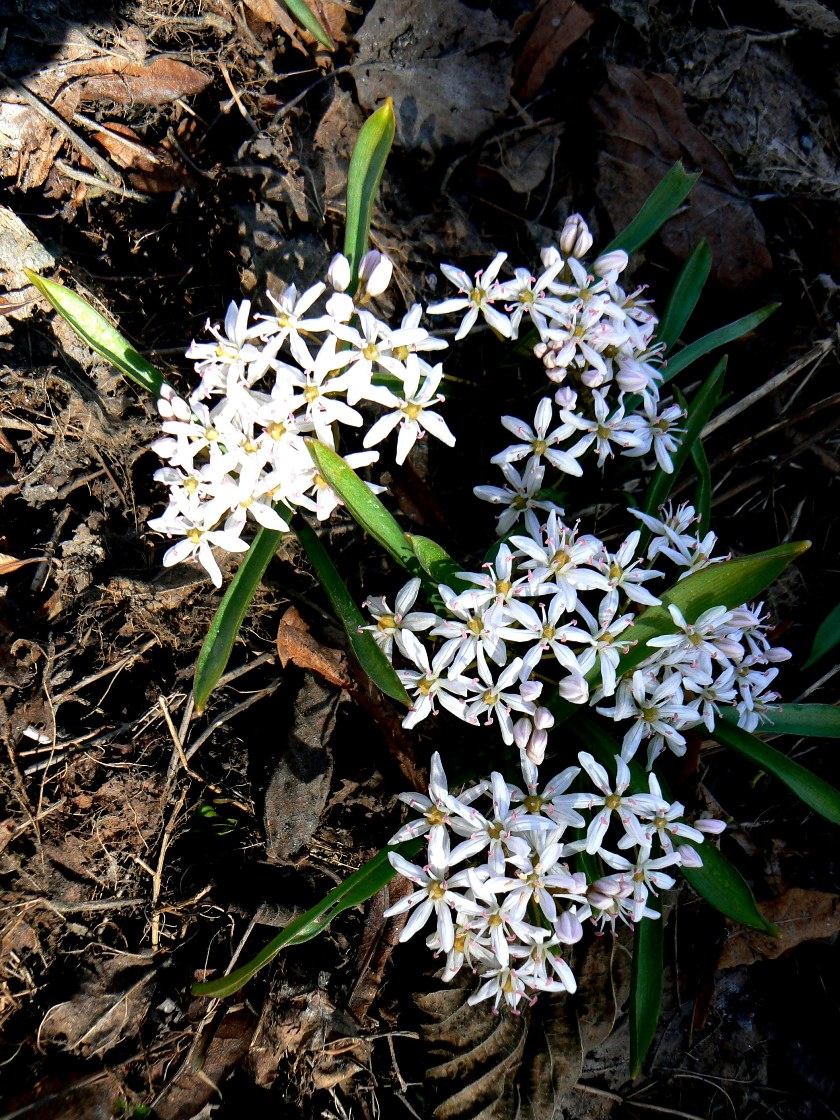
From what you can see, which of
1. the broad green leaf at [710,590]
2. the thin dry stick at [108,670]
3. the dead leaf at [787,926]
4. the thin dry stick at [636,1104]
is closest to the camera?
the broad green leaf at [710,590]

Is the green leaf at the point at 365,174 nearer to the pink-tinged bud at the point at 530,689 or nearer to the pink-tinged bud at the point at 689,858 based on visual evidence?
the pink-tinged bud at the point at 530,689

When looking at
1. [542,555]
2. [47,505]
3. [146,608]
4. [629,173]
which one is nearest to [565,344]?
[542,555]

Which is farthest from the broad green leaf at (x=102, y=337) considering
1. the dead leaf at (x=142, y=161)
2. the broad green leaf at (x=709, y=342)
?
the broad green leaf at (x=709, y=342)

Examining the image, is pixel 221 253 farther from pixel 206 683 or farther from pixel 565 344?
pixel 206 683

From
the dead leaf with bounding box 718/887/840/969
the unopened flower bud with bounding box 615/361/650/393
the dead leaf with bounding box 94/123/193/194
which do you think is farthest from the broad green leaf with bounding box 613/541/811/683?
the dead leaf with bounding box 94/123/193/194

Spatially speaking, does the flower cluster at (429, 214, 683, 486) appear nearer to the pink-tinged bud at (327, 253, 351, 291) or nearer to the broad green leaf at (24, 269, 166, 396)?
the pink-tinged bud at (327, 253, 351, 291)

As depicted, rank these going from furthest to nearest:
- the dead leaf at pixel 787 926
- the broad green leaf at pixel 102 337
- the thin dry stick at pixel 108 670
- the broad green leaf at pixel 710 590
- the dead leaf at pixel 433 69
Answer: the dead leaf at pixel 433 69 → the dead leaf at pixel 787 926 → the thin dry stick at pixel 108 670 → the broad green leaf at pixel 102 337 → the broad green leaf at pixel 710 590

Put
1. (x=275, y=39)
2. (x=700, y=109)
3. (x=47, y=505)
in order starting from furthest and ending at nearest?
1. (x=700, y=109)
2. (x=275, y=39)
3. (x=47, y=505)
